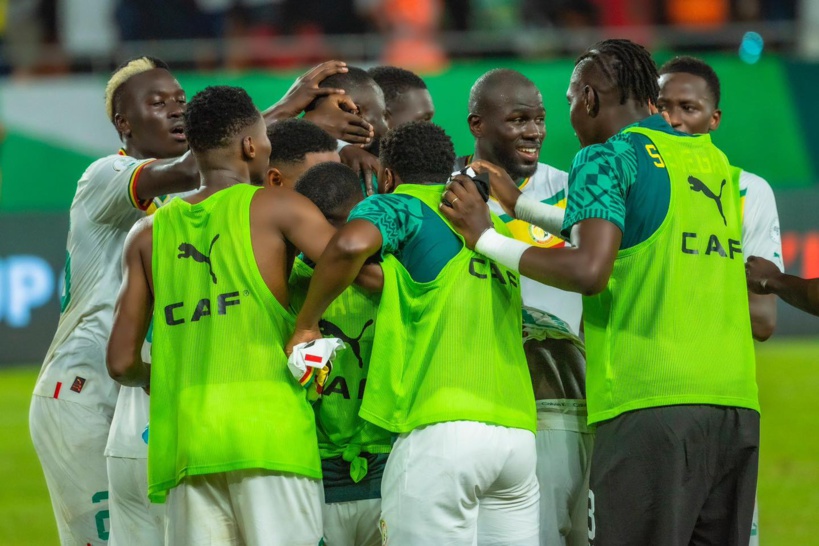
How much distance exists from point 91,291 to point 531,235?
217 cm

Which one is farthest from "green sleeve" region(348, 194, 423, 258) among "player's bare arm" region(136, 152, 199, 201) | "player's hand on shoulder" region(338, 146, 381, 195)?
"player's hand on shoulder" region(338, 146, 381, 195)

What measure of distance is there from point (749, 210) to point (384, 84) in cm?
239

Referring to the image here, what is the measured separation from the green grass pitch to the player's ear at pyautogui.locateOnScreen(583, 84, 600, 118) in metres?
5.11

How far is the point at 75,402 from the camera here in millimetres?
5582

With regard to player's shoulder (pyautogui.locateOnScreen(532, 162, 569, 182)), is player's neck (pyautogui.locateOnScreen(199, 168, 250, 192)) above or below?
above

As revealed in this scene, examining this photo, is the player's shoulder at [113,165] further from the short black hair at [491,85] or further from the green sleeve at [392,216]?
the short black hair at [491,85]

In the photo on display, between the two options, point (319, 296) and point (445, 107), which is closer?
point (319, 296)

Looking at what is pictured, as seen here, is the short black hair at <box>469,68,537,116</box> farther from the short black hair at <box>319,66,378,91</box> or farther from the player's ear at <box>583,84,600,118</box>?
the player's ear at <box>583,84,600,118</box>

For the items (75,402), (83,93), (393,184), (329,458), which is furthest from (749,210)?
(83,93)

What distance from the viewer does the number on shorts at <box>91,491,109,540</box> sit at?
5.55 metres

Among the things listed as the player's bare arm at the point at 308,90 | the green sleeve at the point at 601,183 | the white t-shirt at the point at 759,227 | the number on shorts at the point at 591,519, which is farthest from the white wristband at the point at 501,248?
the white t-shirt at the point at 759,227

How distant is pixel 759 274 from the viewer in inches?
203

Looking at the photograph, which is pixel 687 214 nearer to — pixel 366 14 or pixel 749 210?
pixel 749 210

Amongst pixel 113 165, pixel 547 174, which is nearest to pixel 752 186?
pixel 547 174
